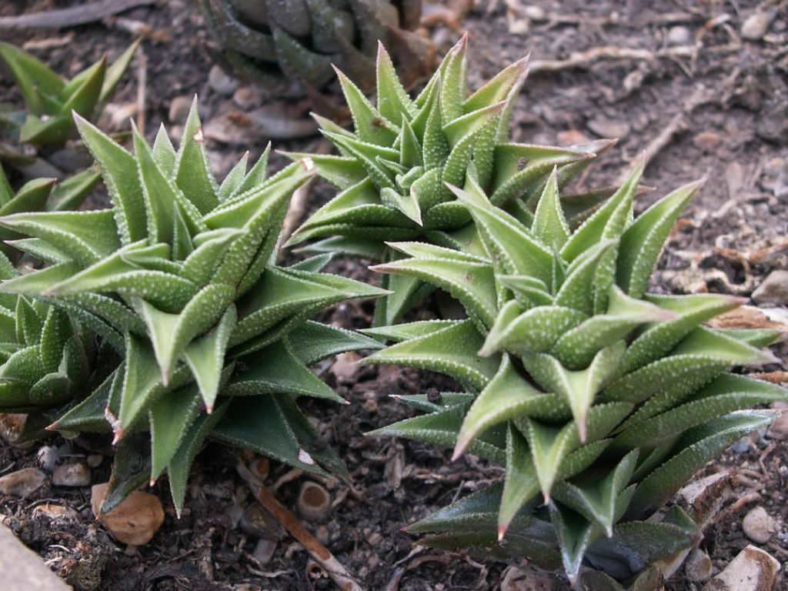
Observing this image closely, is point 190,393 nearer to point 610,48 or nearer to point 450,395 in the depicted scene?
point 450,395

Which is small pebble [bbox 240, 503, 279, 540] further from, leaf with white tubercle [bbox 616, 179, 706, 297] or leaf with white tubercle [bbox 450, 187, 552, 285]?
leaf with white tubercle [bbox 616, 179, 706, 297]

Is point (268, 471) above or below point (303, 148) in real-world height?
below

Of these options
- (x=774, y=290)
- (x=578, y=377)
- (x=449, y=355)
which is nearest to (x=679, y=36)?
(x=774, y=290)

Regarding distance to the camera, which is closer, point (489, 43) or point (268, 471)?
point (268, 471)

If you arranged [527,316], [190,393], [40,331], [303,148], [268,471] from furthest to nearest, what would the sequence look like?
1. [303,148]
2. [268,471]
3. [40,331]
4. [190,393]
5. [527,316]

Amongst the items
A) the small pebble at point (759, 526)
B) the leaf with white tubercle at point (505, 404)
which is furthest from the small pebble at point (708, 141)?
the leaf with white tubercle at point (505, 404)

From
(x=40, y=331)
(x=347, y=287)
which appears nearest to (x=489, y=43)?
(x=347, y=287)

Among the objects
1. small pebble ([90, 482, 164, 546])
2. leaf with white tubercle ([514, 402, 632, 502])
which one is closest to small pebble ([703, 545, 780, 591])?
leaf with white tubercle ([514, 402, 632, 502])
